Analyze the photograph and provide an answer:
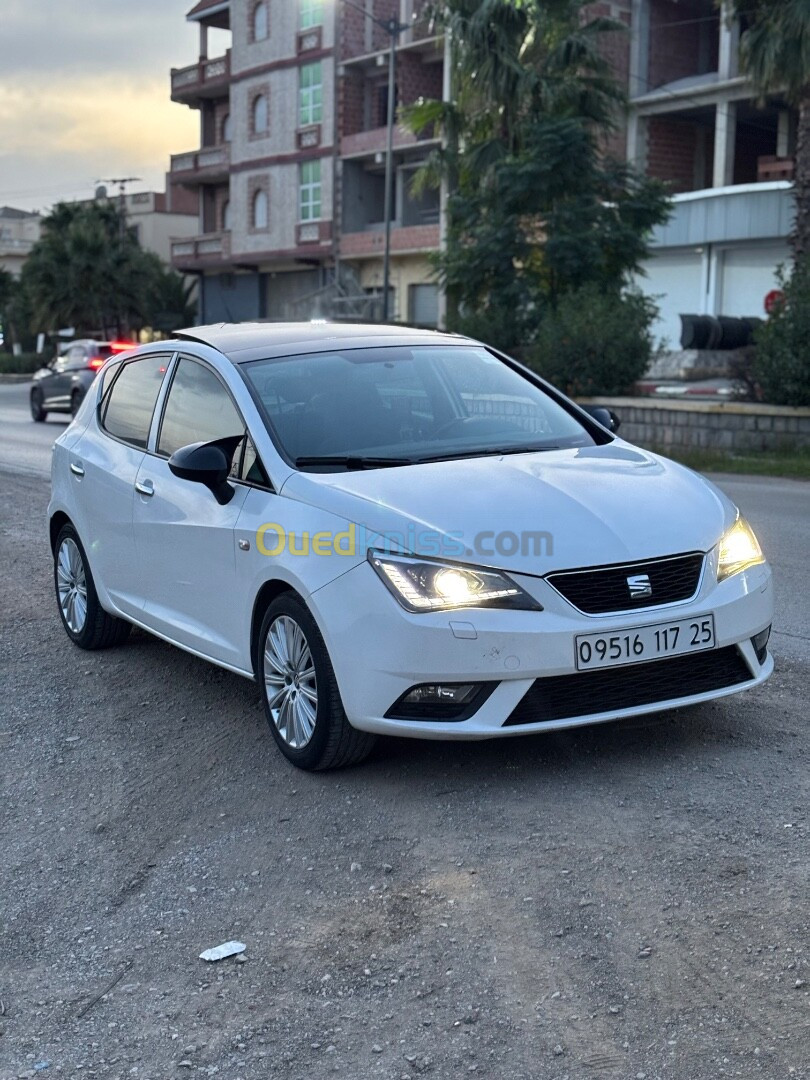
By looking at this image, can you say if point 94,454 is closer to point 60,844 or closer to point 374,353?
point 374,353

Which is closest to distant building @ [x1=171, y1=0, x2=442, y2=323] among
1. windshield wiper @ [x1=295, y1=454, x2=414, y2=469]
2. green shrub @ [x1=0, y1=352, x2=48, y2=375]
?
green shrub @ [x1=0, y1=352, x2=48, y2=375]

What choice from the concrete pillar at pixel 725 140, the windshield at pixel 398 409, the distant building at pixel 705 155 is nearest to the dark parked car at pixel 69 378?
the distant building at pixel 705 155

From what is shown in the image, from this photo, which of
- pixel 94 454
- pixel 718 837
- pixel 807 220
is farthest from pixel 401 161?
pixel 718 837

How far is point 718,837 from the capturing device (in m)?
4.26

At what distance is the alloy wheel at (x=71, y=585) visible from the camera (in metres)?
7.33

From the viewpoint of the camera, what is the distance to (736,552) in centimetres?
513

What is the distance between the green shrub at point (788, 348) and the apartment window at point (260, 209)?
40217mm

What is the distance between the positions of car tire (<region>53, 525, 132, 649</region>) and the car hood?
91.8 inches

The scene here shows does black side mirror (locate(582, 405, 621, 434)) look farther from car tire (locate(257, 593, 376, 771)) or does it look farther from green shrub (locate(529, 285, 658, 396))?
green shrub (locate(529, 285, 658, 396))

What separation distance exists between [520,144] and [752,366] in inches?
362

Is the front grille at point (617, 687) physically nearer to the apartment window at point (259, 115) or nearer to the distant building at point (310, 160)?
the distant building at point (310, 160)

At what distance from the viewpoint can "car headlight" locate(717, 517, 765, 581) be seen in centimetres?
502

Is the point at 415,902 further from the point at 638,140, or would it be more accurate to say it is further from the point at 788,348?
the point at 638,140

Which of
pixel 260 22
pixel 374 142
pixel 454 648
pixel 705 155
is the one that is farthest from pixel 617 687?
pixel 260 22
